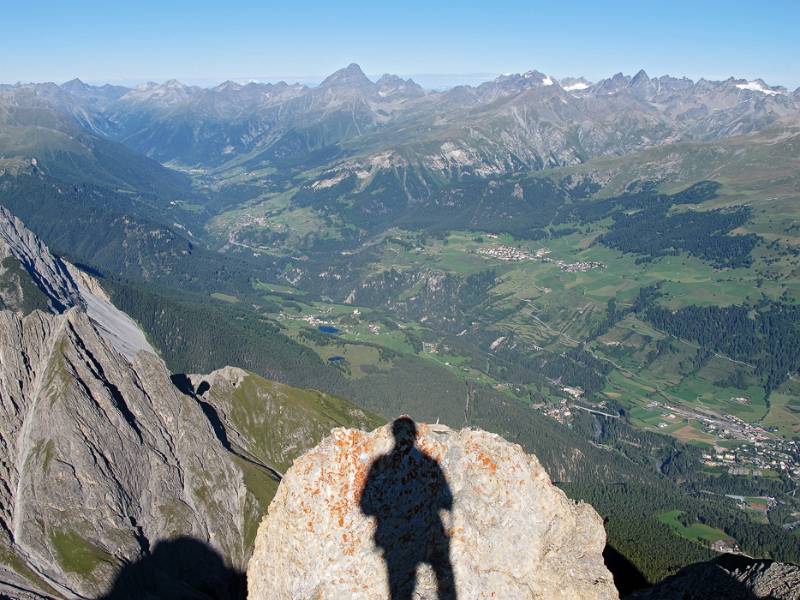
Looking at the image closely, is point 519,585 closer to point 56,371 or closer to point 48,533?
point 48,533

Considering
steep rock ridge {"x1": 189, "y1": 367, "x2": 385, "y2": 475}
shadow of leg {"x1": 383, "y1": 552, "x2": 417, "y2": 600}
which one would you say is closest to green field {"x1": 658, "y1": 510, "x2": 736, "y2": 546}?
steep rock ridge {"x1": 189, "y1": 367, "x2": 385, "y2": 475}

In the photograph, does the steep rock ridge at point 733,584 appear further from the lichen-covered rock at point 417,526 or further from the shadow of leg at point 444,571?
the shadow of leg at point 444,571

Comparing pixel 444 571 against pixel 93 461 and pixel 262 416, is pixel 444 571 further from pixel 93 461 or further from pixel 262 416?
pixel 262 416

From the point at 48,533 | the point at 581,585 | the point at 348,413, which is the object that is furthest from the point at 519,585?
the point at 348,413

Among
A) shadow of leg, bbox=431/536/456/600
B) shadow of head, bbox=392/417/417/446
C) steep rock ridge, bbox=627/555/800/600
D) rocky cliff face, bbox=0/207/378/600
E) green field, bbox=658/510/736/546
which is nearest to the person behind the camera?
shadow of leg, bbox=431/536/456/600

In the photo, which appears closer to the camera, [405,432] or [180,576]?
[405,432]

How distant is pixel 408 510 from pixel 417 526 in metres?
0.94

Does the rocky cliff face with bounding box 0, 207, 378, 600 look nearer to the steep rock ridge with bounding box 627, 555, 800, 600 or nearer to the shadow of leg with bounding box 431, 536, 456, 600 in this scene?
the shadow of leg with bounding box 431, 536, 456, 600

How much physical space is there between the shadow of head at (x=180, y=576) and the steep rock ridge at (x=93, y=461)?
1824 millimetres

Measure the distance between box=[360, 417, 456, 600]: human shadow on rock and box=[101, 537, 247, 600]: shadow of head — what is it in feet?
182

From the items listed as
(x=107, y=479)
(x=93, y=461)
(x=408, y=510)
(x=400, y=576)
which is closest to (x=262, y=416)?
(x=107, y=479)

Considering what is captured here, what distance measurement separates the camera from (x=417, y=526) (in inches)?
1305

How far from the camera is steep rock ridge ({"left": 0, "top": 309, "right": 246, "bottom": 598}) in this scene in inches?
3159

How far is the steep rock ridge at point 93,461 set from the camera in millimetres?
80250
